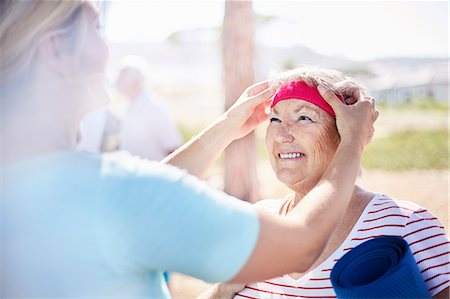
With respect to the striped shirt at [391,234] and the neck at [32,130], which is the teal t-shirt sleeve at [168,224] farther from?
the striped shirt at [391,234]

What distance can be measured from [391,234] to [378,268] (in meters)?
0.30

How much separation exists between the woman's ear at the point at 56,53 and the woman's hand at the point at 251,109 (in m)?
1.03

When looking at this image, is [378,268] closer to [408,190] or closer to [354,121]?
[354,121]

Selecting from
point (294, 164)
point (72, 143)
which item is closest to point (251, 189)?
point (294, 164)

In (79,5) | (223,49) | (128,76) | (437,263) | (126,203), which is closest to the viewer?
(126,203)

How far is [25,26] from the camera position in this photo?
44.1 inches

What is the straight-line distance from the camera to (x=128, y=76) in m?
6.42

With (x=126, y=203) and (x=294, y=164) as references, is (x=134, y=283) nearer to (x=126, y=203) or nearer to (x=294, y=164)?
(x=126, y=203)

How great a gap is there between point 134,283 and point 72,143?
12.9 inches

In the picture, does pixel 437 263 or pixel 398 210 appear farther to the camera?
pixel 398 210

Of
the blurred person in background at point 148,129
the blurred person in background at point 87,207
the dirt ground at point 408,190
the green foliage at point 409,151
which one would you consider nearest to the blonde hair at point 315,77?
the blurred person in background at point 87,207

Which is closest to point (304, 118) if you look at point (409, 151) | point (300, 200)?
point (300, 200)

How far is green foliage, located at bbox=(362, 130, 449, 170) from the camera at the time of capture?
7596 mm

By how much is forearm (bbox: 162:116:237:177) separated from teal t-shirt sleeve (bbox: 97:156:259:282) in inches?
36.0
